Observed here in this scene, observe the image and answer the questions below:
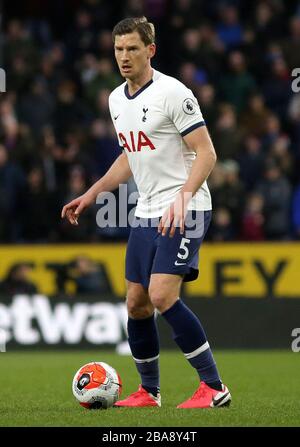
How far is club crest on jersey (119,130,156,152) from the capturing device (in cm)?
758

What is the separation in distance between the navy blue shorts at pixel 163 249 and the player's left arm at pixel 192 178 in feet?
0.41

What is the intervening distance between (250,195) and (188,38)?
3.40 m

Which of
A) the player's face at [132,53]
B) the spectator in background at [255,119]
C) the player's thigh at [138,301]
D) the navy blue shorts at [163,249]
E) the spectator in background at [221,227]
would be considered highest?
the player's face at [132,53]

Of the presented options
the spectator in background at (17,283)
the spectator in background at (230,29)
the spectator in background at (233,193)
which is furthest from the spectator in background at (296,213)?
the spectator in background at (230,29)

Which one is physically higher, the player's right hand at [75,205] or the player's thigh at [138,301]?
the player's right hand at [75,205]

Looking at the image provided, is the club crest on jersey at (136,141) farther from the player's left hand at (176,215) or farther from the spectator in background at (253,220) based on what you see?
the spectator in background at (253,220)

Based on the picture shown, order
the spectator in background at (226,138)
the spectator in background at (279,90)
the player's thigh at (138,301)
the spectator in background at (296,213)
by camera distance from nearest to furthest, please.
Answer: the player's thigh at (138,301) → the spectator in background at (296,213) → the spectator in background at (226,138) → the spectator in background at (279,90)

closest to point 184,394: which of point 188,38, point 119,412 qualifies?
point 119,412

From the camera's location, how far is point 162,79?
7.61 metres

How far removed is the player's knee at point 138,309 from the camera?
7.74 meters

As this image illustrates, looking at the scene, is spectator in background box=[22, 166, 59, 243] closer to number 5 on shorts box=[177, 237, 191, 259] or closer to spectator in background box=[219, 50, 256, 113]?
spectator in background box=[219, 50, 256, 113]

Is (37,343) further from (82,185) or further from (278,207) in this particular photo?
(278,207)

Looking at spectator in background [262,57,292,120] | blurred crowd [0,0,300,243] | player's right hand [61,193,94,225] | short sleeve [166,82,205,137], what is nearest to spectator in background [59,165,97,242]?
blurred crowd [0,0,300,243]

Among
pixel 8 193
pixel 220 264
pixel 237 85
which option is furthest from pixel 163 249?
pixel 237 85
